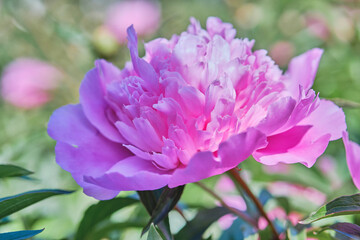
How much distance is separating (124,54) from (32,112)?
1.84 feet

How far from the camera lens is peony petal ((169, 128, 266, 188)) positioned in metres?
0.37

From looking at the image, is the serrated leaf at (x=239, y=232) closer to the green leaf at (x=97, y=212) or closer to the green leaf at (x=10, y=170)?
the green leaf at (x=97, y=212)

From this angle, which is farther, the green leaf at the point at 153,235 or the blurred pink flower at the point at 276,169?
the blurred pink flower at the point at 276,169

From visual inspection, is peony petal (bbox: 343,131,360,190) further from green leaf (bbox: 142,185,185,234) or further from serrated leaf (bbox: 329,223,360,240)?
green leaf (bbox: 142,185,185,234)

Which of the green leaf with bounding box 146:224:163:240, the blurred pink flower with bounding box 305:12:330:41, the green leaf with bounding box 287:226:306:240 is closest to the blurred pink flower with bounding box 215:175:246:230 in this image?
the green leaf with bounding box 287:226:306:240

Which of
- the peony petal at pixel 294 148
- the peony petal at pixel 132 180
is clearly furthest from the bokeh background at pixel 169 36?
the peony petal at pixel 132 180

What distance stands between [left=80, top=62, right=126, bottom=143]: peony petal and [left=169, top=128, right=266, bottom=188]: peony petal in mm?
123

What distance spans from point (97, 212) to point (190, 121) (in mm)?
193

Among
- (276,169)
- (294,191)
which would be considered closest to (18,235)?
(294,191)

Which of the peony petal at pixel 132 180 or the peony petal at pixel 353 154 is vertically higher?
the peony petal at pixel 132 180

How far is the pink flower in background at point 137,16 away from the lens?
6.25 ft

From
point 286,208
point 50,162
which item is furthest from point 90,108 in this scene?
point 50,162

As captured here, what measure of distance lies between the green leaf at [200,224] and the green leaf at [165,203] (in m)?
0.09

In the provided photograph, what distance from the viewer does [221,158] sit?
0.38 metres
